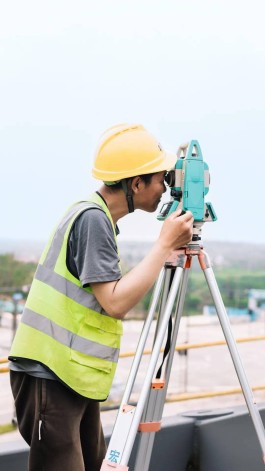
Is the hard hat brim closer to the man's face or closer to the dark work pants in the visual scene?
the man's face

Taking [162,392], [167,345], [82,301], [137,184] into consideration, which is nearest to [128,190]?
[137,184]

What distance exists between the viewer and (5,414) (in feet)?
15.6

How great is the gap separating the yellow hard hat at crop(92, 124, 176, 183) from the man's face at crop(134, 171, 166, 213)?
0.12 feet

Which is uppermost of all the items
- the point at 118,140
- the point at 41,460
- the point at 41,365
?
the point at 118,140

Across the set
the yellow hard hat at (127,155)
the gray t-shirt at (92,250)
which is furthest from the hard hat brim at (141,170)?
the gray t-shirt at (92,250)

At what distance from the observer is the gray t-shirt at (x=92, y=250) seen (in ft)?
4.85

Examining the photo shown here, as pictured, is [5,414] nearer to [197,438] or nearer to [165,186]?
[197,438]

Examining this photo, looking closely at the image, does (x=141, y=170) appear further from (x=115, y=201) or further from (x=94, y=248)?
(x=94, y=248)

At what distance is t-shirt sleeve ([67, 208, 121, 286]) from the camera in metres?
1.48

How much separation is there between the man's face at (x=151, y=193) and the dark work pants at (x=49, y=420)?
0.45 meters

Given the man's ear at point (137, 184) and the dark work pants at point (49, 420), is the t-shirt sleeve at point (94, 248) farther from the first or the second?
the dark work pants at point (49, 420)

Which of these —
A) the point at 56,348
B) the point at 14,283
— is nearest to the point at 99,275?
the point at 56,348

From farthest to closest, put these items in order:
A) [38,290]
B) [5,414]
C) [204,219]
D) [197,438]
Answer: [5,414] < [197,438] < [204,219] < [38,290]

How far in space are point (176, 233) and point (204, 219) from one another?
0.56 feet
